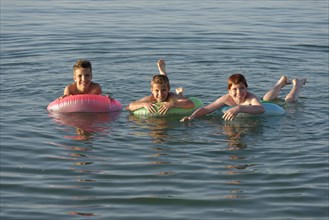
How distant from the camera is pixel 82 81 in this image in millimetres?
12117

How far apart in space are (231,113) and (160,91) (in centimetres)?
108

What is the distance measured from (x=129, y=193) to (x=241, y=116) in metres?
3.44

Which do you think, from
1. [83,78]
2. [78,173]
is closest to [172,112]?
[83,78]

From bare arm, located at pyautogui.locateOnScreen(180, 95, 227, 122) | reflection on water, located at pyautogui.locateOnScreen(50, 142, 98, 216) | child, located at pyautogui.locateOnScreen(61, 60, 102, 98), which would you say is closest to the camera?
reflection on water, located at pyautogui.locateOnScreen(50, 142, 98, 216)

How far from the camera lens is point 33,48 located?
16859 millimetres

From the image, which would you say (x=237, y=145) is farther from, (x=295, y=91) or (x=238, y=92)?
(x=295, y=91)

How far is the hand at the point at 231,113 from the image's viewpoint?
440 inches

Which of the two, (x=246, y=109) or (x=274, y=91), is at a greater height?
(x=274, y=91)

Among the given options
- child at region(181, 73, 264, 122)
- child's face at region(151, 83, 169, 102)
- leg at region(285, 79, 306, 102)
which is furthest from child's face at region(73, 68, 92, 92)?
leg at region(285, 79, 306, 102)

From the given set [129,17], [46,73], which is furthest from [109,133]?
[129,17]

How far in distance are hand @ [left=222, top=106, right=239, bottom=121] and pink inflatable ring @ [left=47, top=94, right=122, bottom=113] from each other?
1.75 m

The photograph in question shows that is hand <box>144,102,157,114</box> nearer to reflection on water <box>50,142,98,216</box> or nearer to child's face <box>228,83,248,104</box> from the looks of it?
child's face <box>228,83,248,104</box>

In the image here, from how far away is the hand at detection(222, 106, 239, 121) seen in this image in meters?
11.2

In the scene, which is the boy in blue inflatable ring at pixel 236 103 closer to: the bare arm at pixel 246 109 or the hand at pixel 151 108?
the bare arm at pixel 246 109
